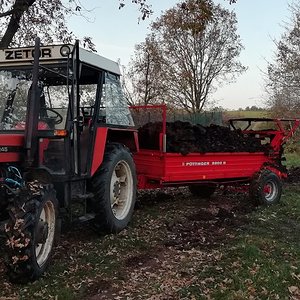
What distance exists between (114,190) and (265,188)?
11.0 feet

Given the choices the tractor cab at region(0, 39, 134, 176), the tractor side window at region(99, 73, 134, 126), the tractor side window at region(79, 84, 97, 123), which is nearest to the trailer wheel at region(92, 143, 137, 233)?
the tractor cab at region(0, 39, 134, 176)

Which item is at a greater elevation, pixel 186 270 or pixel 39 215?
pixel 39 215

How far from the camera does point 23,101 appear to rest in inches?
222

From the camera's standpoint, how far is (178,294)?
168 inches

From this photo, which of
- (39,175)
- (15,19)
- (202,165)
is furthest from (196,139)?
(15,19)

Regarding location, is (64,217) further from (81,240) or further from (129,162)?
(129,162)

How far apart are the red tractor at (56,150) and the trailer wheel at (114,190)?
13 millimetres

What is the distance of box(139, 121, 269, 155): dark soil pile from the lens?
7.85 m

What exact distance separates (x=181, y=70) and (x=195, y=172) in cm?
2482

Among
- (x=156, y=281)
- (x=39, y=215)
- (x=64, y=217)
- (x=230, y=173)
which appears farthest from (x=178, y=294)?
(x=230, y=173)

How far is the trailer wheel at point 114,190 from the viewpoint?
19.7 feet

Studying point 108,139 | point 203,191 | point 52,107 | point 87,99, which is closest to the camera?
point 52,107

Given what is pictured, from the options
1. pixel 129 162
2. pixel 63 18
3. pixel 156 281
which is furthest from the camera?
pixel 63 18

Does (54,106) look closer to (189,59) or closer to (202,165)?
(202,165)
